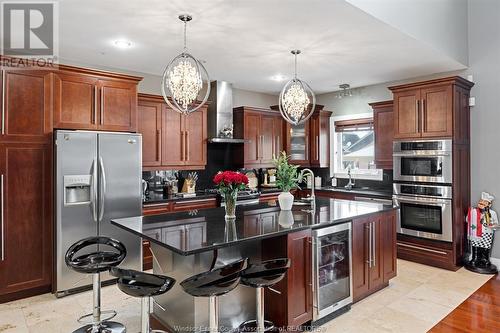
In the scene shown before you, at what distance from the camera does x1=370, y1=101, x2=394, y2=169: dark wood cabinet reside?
18.0 feet

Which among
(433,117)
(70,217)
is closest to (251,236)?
(70,217)

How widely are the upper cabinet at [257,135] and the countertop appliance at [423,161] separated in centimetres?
211

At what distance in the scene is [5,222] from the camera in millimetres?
3523

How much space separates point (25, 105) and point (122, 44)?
1.23m

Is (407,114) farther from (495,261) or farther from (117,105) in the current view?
(117,105)

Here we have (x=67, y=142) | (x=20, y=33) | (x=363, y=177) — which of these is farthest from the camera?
(x=363, y=177)

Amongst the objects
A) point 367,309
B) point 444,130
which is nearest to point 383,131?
point 444,130

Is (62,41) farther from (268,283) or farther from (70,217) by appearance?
(268,283)

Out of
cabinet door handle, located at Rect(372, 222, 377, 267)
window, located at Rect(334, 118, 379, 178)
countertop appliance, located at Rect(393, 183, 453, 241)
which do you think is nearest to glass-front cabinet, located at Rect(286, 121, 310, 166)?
window, located at Rect(334, 118, 379, 178)

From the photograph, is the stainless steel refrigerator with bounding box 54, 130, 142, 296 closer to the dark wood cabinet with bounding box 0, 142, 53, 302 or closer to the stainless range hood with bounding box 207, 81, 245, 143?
the dark wood cabinet with bounding box 0, 142, 53, 302

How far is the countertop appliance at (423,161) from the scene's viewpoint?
4.50m

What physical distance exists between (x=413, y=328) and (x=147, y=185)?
12.8ft

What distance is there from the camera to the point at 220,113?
5699 millimetres

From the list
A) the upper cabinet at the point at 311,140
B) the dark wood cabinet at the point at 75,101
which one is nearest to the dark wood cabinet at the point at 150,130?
the dark wood cabinet at the point at 75,101
